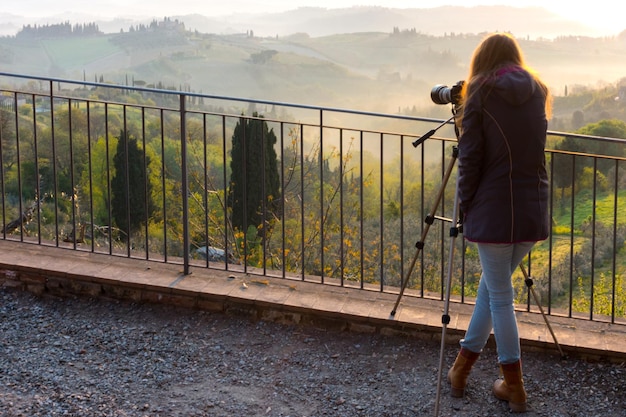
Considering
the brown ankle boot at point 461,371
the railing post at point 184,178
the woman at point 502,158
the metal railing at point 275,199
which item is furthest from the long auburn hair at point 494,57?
the railing post at point 184,178

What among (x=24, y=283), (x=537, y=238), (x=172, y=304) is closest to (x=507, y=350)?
(x=537, y=238)

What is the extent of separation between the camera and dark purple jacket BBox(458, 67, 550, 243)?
3.12 m

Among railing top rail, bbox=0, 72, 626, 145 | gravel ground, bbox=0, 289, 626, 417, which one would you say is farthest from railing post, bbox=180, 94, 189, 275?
gravel ground, bbox=0, 289, 626, 417

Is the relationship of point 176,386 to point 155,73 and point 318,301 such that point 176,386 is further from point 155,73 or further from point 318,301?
point 155,73

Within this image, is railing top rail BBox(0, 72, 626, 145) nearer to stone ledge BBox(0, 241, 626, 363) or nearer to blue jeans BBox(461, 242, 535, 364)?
blue jeans BBox(461, 242, 535, 364)

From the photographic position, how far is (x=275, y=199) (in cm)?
2012

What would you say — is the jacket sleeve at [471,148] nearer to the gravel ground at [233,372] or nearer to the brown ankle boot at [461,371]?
the brown ankle boot at [461,371]

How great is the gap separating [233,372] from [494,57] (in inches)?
79.4

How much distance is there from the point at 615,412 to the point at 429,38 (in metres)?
90.8

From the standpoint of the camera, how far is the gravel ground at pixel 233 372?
3.58m

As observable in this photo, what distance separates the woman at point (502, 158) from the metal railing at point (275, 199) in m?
0.52

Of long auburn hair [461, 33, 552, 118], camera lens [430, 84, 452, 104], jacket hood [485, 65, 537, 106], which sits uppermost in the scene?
long auburn hair [461, 33, 552, 118]

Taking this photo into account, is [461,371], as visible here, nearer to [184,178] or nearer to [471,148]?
[471,148]

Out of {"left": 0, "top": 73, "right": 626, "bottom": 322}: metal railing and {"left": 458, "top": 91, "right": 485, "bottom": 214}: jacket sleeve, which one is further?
{"left": 0, "top": 73, "right": 626, "bottom": 322}: metal railing
